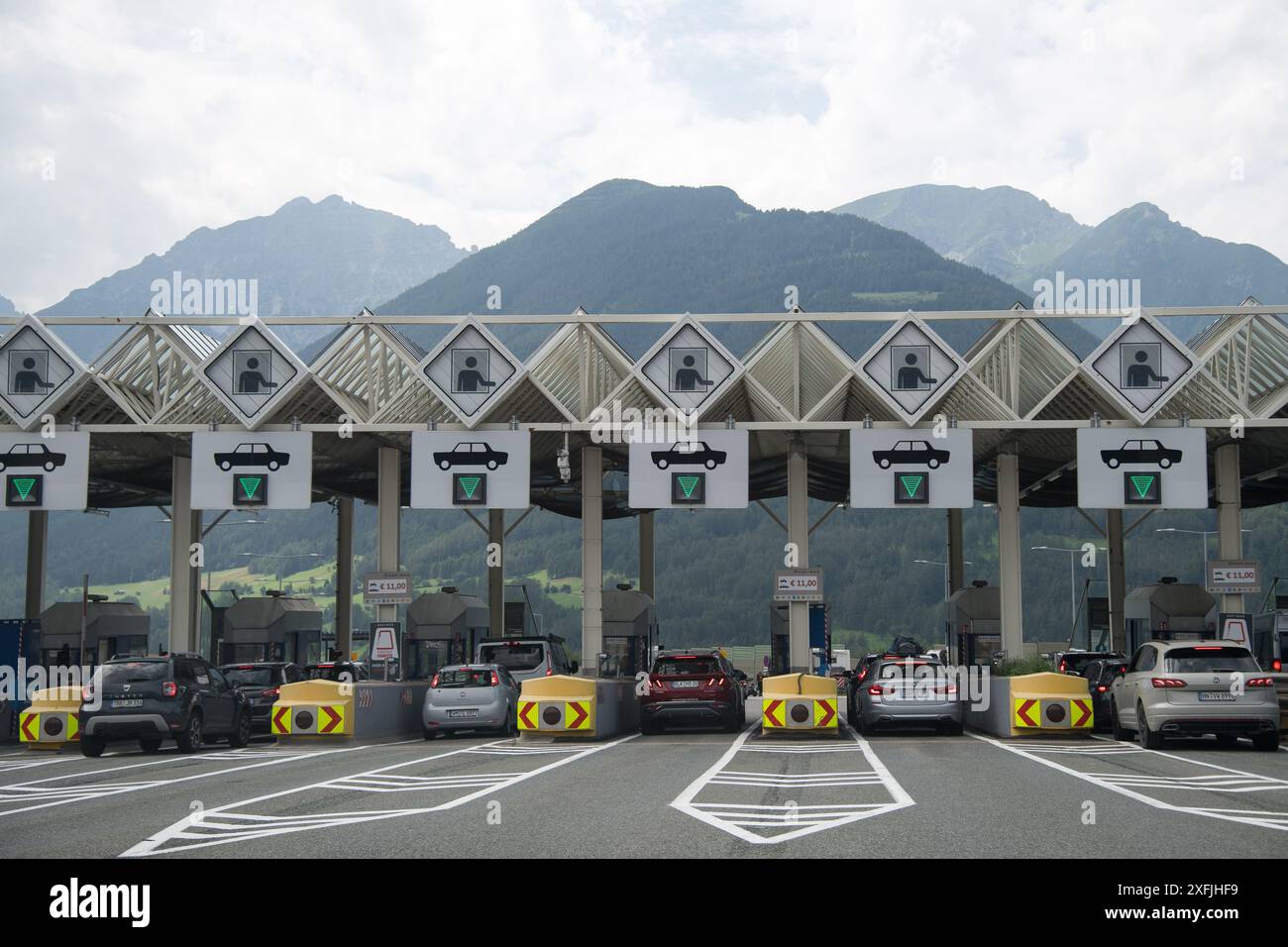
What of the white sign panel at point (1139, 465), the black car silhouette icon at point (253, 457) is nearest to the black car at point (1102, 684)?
the white sign panel at point (1139, 465)

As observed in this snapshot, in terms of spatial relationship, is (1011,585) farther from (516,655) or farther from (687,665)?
(516,655)

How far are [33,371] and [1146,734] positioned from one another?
1087 inches

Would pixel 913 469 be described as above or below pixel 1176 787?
above

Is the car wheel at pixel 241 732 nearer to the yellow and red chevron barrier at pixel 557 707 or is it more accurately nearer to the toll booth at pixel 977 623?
the yellow and red chevron barrier at pixel 557 707

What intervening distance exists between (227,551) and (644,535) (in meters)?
139

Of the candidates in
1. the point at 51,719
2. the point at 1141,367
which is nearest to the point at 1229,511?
the point at 1141,367

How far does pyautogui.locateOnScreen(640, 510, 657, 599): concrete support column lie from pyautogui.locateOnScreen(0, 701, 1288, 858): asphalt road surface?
28969mm

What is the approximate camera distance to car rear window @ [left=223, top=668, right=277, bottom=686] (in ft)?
96.9

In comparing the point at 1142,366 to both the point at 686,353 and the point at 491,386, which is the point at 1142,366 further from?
the point at 491,386

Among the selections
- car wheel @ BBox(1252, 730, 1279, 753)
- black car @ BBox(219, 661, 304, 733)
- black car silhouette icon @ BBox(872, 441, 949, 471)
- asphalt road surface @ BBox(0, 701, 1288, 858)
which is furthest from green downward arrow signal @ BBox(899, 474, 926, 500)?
black car @ BBox(219, 661, 304, 733)

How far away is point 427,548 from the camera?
166m

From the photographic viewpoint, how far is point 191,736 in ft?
78.2

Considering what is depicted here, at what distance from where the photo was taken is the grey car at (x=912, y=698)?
1001 inches
